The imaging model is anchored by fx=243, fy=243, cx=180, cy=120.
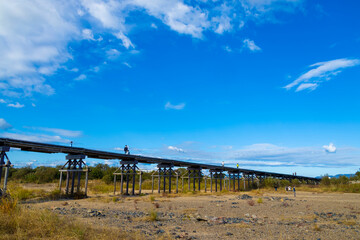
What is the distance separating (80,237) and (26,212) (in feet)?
8.27

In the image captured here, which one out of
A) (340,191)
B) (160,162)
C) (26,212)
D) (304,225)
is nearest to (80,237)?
(26,212)

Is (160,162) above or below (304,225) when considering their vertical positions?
above

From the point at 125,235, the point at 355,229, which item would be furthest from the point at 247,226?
the point at 125,235

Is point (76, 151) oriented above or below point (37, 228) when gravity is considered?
above

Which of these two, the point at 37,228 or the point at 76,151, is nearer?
the point at 37,228

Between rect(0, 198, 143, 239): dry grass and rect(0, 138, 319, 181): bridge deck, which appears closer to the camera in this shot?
rect(0, 198, 143, 239): dry grass

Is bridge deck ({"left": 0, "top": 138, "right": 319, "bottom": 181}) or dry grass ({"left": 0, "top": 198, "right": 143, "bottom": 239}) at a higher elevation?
bridge deck ({"left": 0, "top": 138, "right": 319, "bottom": 181})

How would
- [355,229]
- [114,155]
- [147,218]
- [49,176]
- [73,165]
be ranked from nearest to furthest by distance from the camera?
[355,229]
[147,218]
[73,165]
[114,155]
[49,176]

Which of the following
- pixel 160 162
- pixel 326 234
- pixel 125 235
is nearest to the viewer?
pixel 125 235

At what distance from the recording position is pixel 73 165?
72.7 feet

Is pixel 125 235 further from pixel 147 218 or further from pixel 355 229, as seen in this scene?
pixel 355 229

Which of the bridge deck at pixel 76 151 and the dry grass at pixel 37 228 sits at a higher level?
the bridge deck at pixel 76 151

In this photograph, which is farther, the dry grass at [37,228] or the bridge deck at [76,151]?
the bridge deck at [76,151]

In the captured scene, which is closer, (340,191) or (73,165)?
(73,165)
